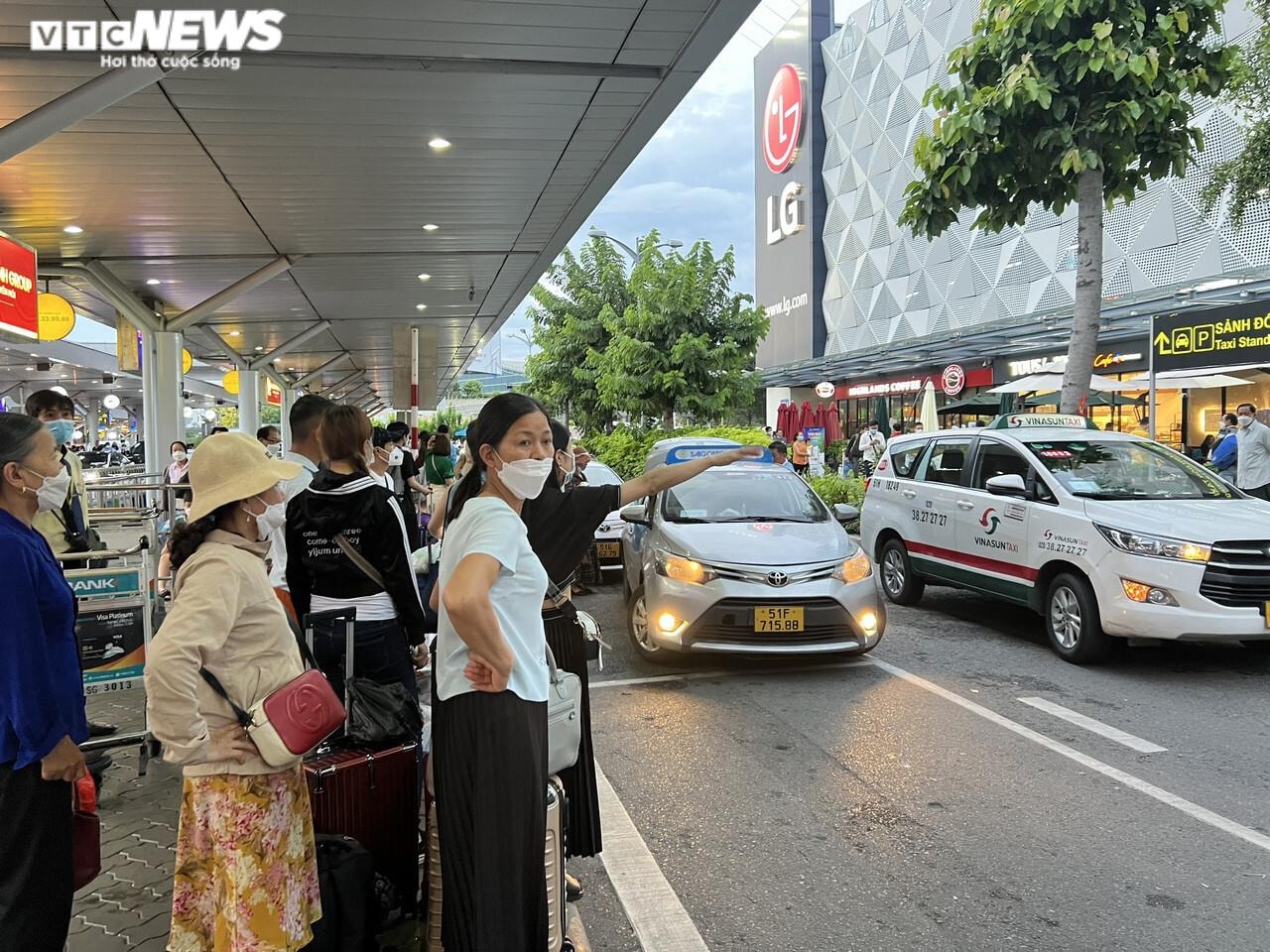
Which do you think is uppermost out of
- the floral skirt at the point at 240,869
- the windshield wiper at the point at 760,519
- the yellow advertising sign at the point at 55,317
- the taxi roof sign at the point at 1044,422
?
the yellow advertising sign at the point at 55,317

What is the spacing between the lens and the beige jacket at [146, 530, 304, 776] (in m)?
2.18

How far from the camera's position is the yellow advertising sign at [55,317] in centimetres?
1103

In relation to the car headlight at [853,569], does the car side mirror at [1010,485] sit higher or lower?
higher

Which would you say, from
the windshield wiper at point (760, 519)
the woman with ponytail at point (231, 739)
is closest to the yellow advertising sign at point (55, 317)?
the windshield wiper at point (760, 519)

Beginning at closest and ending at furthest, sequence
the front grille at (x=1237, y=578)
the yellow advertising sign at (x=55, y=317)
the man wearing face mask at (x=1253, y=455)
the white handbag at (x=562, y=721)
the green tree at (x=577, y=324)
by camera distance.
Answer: the white handbag at (x=562, y=721)
the front grille at (x=1237, y=578)
the yellow advertising sign at (x=55, y=317)
the man wearing face mask at (x=1253, y=455)
the green tree at (x=577, y=324)

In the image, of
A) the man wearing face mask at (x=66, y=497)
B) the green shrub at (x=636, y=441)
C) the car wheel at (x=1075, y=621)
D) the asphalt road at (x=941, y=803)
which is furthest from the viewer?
the green shrub at (x=636, y=441)

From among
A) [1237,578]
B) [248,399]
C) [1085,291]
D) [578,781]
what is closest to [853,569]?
[1237,578]

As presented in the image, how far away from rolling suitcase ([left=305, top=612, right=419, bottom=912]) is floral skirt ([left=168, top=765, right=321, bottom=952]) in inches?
15.7

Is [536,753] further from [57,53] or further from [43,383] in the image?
[43,383]

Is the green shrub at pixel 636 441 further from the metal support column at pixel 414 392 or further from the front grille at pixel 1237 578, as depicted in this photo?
the front grille at pixel 1237 578

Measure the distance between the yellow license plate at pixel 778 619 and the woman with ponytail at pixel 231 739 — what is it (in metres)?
4.11

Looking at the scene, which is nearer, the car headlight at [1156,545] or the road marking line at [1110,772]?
the road marking line at [1110,772]

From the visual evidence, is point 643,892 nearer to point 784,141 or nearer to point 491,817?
point 491,817

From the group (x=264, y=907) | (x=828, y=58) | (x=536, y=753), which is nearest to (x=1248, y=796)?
(x=536, y=753)
